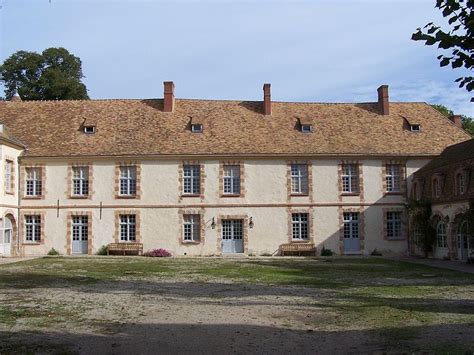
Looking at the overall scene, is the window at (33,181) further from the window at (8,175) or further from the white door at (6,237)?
the white door at (6,237)

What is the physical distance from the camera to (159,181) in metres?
28.3

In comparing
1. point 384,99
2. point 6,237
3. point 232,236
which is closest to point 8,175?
point 6,237

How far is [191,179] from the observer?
28.4 m

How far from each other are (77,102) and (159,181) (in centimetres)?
749

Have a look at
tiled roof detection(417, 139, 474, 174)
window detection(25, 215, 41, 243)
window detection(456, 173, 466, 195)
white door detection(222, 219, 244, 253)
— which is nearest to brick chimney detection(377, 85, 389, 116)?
tiled roof detection(417, 139, 474, 174)

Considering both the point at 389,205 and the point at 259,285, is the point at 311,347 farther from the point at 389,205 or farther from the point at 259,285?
the point at 389,205

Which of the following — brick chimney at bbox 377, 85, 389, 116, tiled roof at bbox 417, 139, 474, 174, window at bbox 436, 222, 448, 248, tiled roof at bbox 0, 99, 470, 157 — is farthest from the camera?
brick chimney at bbox 377, 85, 389, 116

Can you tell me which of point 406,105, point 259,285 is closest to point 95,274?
point 259,285

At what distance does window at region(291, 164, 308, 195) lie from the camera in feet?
94.3

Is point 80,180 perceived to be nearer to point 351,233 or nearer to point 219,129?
point 219,129

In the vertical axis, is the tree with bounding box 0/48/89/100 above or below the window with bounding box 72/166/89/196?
above

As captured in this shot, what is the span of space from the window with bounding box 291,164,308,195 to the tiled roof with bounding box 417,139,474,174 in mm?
5859

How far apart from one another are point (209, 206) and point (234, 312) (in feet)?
58.9

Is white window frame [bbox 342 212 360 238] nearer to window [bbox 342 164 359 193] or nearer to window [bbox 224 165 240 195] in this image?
window [bbox 342 164 359 193]
